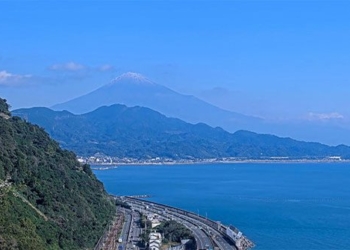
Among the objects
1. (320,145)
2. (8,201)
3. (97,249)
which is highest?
(320,145)

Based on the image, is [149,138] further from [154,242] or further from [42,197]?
[42,197]

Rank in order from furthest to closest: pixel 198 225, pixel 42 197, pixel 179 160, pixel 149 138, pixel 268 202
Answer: pixel 149 138
pixel 179 160
pixel 268 202
pixel 198 225
pixel 42 197

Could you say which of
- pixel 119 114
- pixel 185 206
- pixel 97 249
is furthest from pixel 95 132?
pixel 97 249

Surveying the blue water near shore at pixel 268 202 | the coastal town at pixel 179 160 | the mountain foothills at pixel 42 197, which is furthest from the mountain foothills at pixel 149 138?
the mountain foothills at pixel 42 197

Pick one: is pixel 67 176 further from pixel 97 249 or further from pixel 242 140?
pixel 242 140

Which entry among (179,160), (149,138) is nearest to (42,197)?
(179,160)
